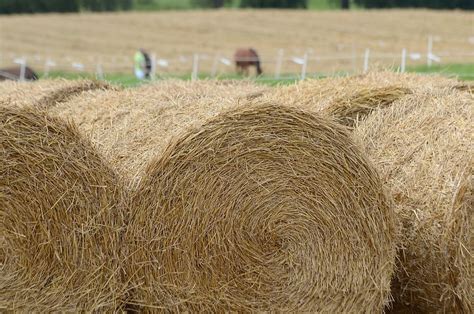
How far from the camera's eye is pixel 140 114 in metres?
6.67

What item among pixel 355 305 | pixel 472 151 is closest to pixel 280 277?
pixel 355 305

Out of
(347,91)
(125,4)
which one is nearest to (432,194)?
(347,91)

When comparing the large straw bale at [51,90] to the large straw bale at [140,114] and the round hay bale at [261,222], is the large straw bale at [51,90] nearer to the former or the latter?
the large straw bale at [140,114]

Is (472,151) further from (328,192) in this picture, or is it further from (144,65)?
(144,65)

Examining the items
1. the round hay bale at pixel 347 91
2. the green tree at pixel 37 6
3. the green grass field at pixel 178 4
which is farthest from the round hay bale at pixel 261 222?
the green tree at pixel 37 6

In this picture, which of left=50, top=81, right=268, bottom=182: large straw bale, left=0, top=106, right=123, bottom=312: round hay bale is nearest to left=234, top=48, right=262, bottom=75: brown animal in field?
left=50, top=81, right=268, bottom=182: large straw bale

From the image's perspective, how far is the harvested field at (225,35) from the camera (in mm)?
31750

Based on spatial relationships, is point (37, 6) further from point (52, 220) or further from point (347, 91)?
point (52, 220)

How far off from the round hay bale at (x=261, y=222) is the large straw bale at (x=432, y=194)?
10.5 inches

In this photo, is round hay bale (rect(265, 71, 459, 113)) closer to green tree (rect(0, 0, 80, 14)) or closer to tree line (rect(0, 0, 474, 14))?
tree line (rect(0, 0, 474, 14))

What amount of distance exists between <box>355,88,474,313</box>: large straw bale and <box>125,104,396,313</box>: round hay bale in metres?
0.27

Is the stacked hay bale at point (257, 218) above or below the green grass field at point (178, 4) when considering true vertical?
above

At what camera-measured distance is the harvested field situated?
1250 inches

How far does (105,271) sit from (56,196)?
0.52 metres
